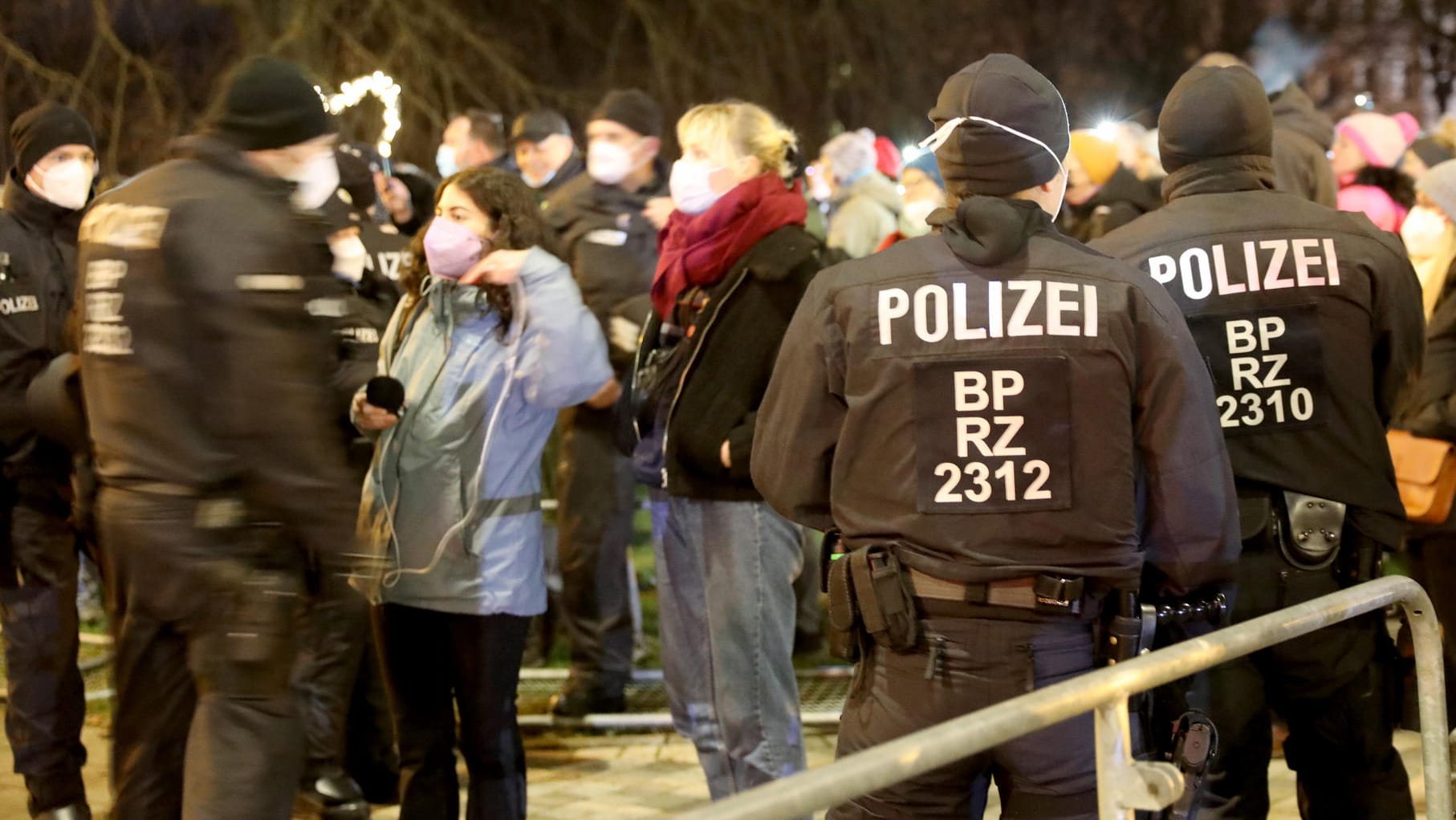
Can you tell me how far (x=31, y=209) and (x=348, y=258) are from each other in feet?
3.67

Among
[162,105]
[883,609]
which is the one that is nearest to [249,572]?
[883,609]

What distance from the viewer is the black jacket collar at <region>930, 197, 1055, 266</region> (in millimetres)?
3250

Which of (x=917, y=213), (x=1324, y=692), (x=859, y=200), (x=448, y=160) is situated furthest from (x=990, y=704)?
(x=448, y=160)

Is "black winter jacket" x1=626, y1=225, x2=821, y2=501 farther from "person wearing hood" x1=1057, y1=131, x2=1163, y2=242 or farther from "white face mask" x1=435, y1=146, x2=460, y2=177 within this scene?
"white face mask" x1=435, y1=146, x2=460, y2=177

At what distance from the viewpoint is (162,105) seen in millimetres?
13094

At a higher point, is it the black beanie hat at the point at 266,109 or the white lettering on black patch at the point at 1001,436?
the black beanie hat at the point at 266,109

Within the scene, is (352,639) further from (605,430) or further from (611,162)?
(611,162)

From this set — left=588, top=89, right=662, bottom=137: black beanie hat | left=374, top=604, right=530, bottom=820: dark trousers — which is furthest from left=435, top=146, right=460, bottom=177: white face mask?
left=374, top=604, right=530, bottom=820: dark trousers

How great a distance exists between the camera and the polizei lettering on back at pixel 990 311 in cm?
322

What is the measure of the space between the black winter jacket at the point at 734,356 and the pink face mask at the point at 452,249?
2.25 ft

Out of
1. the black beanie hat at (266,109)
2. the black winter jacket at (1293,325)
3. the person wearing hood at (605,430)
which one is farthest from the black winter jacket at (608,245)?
the black winter jacket at (1293,325)

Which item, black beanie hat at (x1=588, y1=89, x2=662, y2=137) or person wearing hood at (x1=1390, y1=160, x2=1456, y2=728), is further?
black beanie hat at (x1=588, y1=89, x2=662, y2=137)

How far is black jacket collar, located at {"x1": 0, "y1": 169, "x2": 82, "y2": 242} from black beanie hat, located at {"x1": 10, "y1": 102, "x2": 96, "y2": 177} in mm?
65

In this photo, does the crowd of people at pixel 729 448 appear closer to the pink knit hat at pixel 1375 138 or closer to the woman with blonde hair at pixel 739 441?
the woman with blonde hair at pixel 739 441
